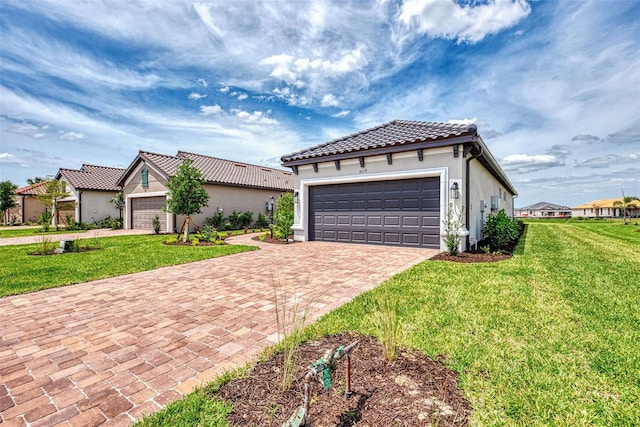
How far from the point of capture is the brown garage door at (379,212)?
935cm

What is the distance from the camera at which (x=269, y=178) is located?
76.9ft

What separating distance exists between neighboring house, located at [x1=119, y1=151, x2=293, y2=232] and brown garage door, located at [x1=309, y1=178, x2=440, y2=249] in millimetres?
8495

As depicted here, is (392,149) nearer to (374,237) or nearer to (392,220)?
(392,220)

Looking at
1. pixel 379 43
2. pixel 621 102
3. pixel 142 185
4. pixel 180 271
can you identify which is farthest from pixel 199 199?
pixel 621 102

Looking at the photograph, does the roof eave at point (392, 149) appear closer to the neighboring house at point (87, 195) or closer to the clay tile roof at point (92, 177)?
the clay tile roof at point (92, 177)

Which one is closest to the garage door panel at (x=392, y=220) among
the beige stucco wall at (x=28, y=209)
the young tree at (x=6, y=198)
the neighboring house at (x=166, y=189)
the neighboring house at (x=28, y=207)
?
the neighboring house at (x=166, y=189)

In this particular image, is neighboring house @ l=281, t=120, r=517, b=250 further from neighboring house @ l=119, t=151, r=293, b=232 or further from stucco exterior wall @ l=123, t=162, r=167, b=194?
stucco exterior wall @ l=123, t=162, r=167, b=194

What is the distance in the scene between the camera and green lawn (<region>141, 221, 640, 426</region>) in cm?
195

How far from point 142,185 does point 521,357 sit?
2101 centimetres

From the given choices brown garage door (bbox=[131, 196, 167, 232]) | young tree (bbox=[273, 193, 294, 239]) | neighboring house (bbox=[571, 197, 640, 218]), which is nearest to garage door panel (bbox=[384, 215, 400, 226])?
young tree (bbox=[273, 193, 294, 239])

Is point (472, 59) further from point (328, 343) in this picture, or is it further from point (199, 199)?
point (199, 199)

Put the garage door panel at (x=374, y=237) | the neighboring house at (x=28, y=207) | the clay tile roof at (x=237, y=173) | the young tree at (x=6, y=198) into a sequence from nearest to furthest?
1. the garage door panel at (x=374, y=237)
2. the clay tile roof at (x=237, y=173)
3. the neighboring house at (x=28, y=207)
4. the young tree at (x=6, y=198)

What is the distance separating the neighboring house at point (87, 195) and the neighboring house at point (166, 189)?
3.87m

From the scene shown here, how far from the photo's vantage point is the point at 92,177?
22797 millimetres
